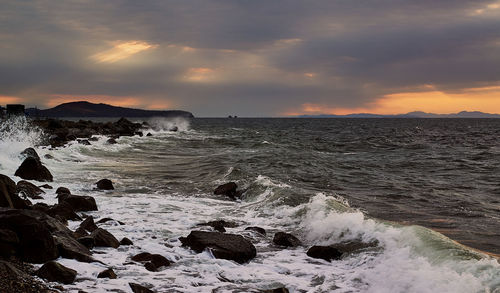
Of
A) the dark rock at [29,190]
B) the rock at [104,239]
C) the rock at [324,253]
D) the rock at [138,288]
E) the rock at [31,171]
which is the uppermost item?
the rock at [31,171]

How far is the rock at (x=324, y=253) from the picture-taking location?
26.8 ft

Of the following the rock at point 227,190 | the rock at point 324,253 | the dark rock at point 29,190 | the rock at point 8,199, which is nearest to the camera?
the rock at point 324,253

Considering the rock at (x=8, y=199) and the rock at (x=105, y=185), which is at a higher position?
the rock at (x=8, y=199)

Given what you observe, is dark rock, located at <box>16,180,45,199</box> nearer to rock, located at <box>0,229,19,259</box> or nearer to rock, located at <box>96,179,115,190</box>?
rock, located at <box>96,179,115,190</box>

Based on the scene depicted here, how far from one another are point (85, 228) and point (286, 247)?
13.4ft

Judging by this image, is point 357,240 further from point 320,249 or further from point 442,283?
point 442,283

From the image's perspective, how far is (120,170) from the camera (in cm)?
1989

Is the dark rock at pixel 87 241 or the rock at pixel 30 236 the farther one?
the dark rock at pixel 87 241

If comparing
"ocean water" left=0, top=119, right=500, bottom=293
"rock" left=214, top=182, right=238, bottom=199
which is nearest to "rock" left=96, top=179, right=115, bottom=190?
"ocean water" left=0, top=119, right=500, bottom=293

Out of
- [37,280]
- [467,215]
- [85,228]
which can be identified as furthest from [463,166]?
[37,280]

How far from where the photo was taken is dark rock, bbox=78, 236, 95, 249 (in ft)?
24.7

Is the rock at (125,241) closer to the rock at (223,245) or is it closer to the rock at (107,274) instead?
the rock at (223,245)

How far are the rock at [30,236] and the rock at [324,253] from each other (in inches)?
176

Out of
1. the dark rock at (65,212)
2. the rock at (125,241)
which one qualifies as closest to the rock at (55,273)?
the rock at (125,241)
